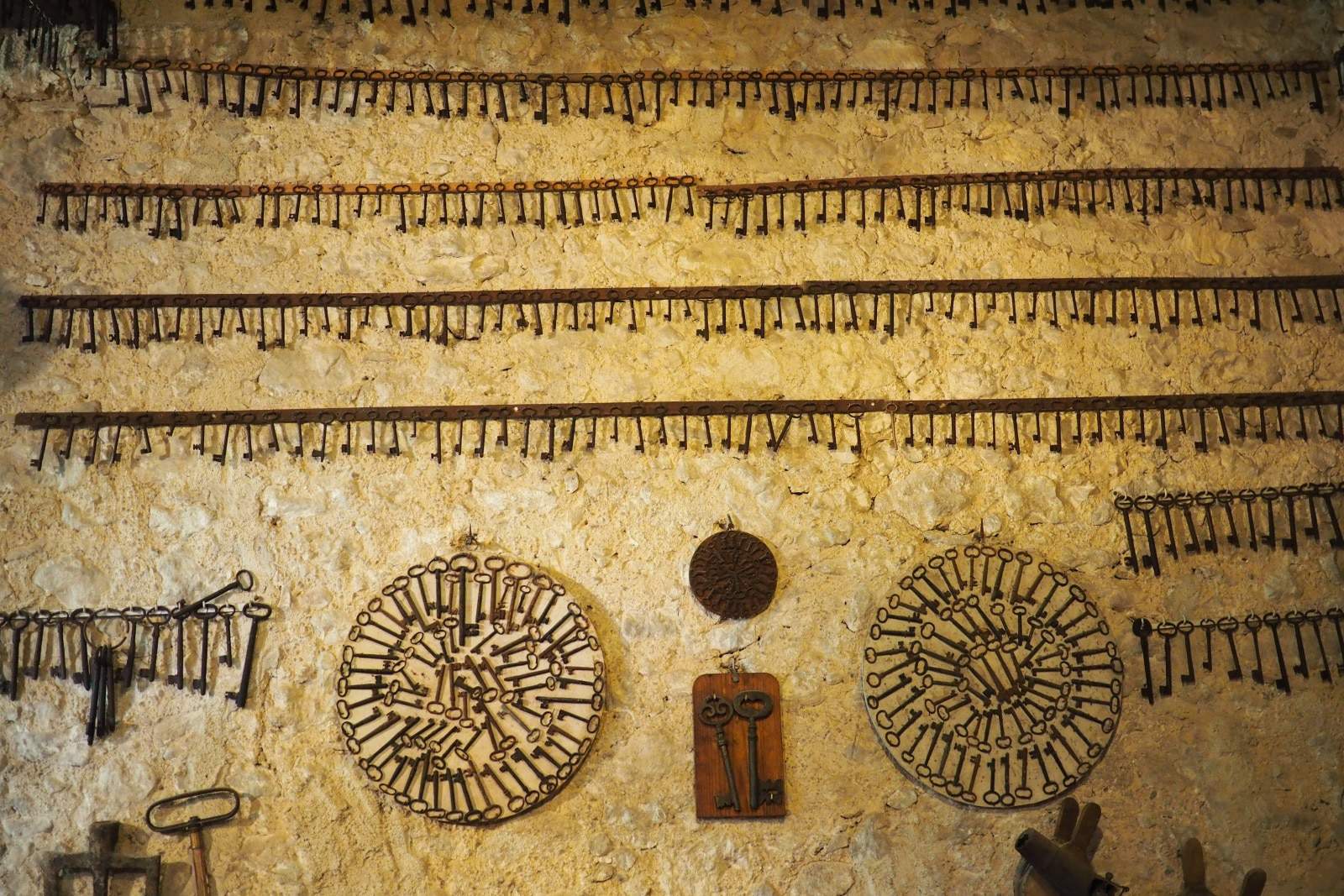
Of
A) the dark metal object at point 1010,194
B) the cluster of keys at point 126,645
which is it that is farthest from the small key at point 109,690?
the dark metal object at point 1010,194

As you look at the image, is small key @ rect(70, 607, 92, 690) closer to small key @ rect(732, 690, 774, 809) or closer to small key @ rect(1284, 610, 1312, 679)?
small key @ rect(732, 690, 774, 809)

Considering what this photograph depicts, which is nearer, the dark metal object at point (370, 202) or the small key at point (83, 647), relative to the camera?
the small key at point (83, 647)

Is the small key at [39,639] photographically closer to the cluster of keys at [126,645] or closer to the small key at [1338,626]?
the cluster of keys at [126,645]

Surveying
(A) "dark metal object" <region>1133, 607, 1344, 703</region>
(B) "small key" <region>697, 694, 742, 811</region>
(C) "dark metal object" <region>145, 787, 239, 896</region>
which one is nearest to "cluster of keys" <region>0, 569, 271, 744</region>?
(C) "dark metal object" <region>145, 787, 239, 896</region>

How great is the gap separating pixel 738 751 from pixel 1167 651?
53.6 inches

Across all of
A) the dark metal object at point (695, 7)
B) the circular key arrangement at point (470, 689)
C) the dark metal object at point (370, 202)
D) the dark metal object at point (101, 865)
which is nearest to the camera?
the dark metal object at point (101, 865)

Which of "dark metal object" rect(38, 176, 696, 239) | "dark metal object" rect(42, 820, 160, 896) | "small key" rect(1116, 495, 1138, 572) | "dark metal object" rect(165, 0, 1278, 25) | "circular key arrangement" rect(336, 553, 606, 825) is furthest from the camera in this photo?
"dark metal object" rect(165, 0, 1278, 25)

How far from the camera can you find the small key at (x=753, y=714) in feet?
12.0

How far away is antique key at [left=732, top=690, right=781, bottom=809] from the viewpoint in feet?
12.0

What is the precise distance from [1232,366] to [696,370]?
1.75 m

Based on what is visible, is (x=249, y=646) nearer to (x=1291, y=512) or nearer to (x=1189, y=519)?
(x=1189, y=519)

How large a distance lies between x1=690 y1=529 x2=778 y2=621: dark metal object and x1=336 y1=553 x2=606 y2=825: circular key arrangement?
37 centimetres

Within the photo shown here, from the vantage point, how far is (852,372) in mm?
3986

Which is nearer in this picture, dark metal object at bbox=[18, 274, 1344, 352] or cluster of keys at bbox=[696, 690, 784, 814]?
cluster of keys at bbox=[696, 690, 784, 814]
